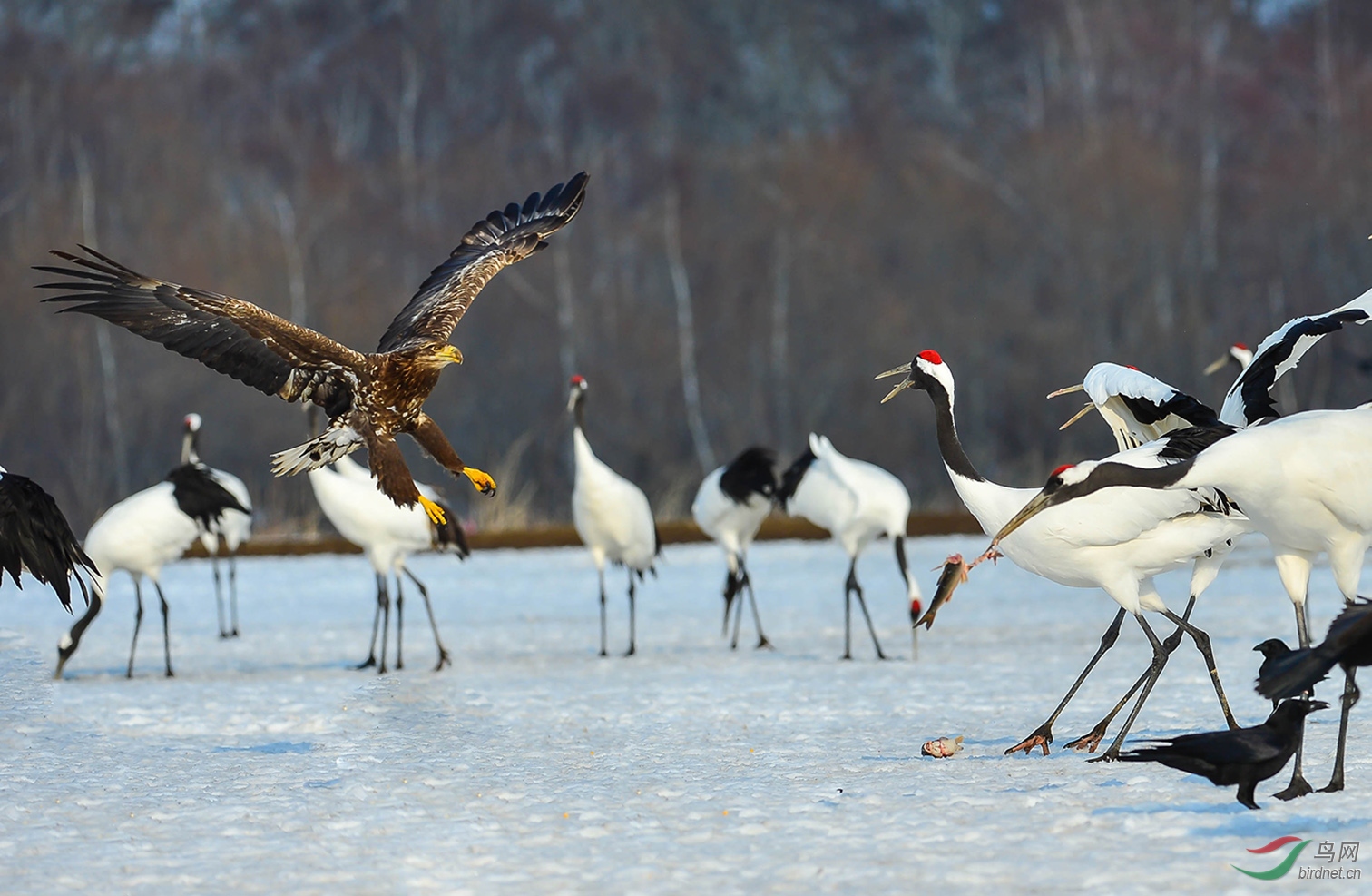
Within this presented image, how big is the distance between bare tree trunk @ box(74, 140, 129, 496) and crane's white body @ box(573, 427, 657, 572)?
1649 centimetres

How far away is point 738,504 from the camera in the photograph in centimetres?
1262

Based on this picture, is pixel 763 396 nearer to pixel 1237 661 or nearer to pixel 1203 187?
pixel 1203 187

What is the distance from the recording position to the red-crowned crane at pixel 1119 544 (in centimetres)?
604

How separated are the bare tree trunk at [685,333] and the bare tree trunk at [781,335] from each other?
4.55 ft

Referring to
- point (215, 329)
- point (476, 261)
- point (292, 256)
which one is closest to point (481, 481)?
point (215, 329)

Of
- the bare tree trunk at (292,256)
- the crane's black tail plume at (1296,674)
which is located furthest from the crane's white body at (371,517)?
the bare tree trunk at (292,256)

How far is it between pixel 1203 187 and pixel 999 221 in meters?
3.86

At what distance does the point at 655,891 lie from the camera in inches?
173

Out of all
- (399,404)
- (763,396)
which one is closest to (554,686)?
(399,404)

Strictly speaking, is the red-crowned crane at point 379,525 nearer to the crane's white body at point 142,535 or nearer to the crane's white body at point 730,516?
the crane's white body at point 142,535

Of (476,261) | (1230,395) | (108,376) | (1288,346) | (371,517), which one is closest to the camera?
(1288,346)

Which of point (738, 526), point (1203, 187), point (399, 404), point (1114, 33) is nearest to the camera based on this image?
point (399, 404)

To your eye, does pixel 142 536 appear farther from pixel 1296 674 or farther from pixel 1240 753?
pixel 1296 674

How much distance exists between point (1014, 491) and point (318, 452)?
10.9ft
